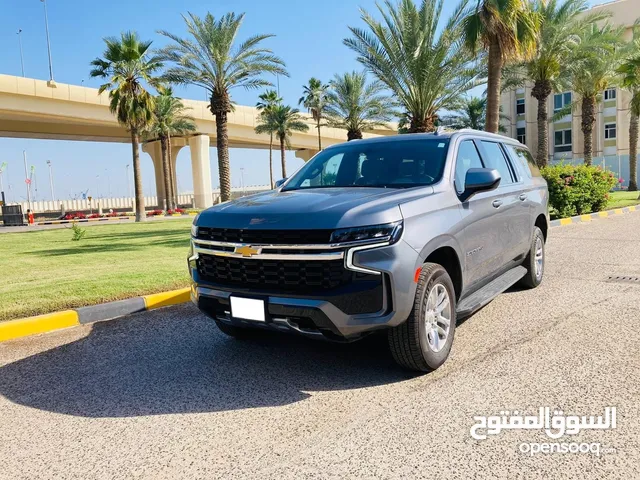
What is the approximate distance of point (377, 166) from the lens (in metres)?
4.87

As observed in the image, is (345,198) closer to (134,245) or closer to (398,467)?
(398,467)

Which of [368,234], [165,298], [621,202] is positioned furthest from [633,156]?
[368,234]

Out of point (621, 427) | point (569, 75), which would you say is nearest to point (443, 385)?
point (621, 427)

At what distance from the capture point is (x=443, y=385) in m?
3.75

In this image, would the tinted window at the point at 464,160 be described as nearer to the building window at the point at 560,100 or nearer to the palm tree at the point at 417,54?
the palm tree at the point at 417,54

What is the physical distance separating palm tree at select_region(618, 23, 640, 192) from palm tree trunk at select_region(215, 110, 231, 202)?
62.0 feet

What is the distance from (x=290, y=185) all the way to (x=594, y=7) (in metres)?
53.1

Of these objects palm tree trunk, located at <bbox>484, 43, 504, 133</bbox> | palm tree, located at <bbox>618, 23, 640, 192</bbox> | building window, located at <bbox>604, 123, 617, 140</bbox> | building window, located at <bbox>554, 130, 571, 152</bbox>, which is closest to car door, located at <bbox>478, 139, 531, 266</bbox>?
palm tree trunk, located at <bbox>484, 43, 504, 133</bbox>

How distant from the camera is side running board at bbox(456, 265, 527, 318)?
434 cm

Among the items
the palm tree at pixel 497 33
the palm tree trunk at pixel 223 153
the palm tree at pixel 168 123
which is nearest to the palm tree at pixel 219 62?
the palm tree trunk at pixel 223 153

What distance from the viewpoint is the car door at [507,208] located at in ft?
17.0

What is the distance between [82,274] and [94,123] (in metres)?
32.5

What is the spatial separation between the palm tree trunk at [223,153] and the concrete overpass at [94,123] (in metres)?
16.1

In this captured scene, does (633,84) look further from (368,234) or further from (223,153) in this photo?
(368,234)
